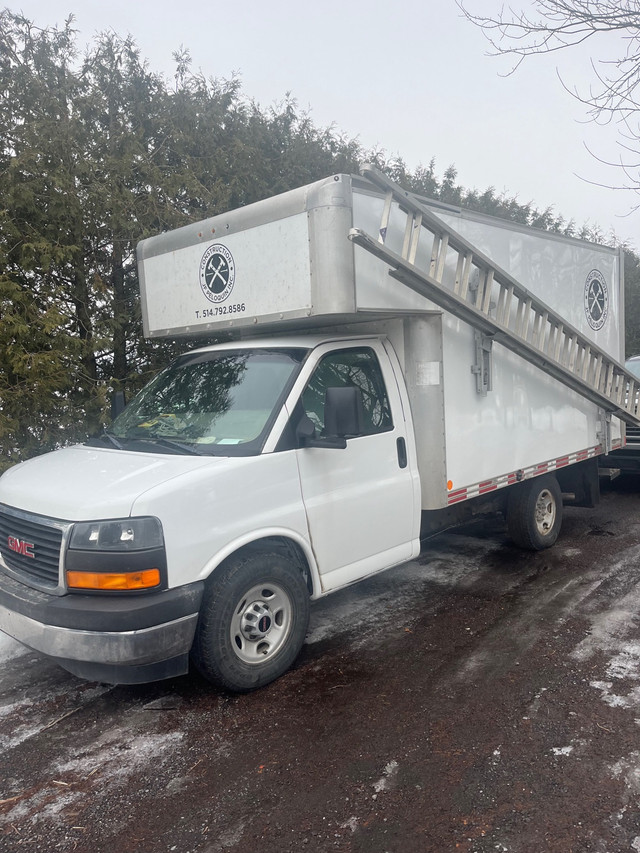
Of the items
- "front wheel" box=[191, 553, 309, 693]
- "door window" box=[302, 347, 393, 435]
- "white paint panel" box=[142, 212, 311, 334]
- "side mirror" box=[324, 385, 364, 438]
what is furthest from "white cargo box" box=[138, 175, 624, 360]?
"front wheel" box=[191, 553, 309, 693]

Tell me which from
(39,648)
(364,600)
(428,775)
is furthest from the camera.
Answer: (364,600)

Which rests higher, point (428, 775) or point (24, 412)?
point (24, 412)

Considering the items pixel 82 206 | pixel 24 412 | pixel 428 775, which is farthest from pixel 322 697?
pixel 82 206

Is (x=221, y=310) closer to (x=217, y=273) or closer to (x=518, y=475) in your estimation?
(x=217, y=273)

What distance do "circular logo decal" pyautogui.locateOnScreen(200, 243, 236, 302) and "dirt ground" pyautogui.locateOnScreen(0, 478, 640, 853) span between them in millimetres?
2631

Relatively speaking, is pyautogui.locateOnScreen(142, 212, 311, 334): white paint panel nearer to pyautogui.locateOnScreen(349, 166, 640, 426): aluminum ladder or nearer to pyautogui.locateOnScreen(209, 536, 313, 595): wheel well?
pyautogui.locateOnScreen(349, 166, 640, 426): aluminum ladder

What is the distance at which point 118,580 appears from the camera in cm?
343

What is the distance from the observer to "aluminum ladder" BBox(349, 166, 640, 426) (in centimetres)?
461

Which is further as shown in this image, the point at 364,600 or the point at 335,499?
the point at 364,600

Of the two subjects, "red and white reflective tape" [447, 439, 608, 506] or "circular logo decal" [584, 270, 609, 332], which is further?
"circular logo decal" [584, 270, 609, 332]

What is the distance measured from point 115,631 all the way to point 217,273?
2.81 metres

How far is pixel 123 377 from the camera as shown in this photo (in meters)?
8.20

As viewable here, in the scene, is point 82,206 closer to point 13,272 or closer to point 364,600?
point 13,272

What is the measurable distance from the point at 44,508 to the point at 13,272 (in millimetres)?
4294
